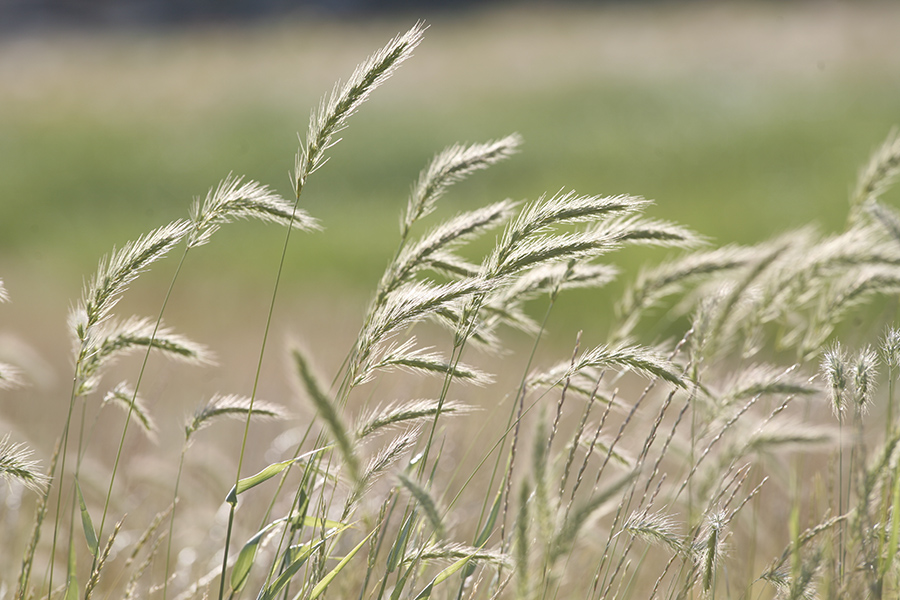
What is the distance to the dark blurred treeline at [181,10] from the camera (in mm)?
28375

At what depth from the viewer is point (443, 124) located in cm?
1972

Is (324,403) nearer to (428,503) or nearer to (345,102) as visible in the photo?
(428,503)

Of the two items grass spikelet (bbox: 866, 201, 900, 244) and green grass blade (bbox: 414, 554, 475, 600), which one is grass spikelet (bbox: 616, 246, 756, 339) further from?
green grass blade (bbox: 414, 554, 475, 600)

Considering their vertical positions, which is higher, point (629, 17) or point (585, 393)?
Result: point (629, 17)

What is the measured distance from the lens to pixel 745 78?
65.4 feet

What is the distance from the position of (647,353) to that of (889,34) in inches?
869

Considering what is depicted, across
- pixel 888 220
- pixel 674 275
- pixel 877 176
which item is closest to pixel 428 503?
pixel 674 275

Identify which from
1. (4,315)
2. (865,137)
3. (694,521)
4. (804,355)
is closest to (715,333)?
(804,355)

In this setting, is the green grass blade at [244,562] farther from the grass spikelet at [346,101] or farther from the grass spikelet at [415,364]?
the grass spikelet at [346,101]

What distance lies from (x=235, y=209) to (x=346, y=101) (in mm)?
315

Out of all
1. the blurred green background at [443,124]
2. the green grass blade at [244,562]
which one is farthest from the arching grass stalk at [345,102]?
the blurred green background at [443,124]

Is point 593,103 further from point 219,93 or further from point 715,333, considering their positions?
point 715,333

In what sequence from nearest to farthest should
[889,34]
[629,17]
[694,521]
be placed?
[694,521] → [889,34] → [629,17]

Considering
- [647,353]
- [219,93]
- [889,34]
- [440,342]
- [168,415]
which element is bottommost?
[647,353]
